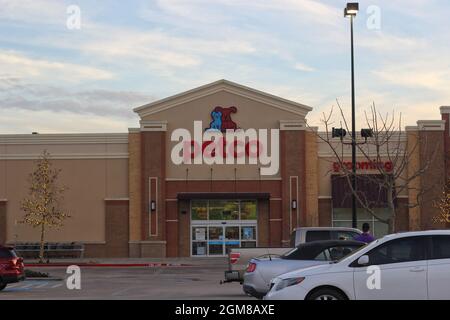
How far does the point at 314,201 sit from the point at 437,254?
30992mm

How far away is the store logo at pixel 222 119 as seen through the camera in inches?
1722

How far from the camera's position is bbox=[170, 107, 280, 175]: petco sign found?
43.7 metres

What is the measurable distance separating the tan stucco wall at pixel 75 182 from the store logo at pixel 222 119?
17.7 ft

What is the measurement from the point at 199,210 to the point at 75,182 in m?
7.37

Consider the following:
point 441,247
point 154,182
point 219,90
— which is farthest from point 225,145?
point 441,247

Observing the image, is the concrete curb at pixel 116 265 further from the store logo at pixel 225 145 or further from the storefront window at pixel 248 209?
the store logo at pixel 225 145

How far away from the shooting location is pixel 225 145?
144 ft

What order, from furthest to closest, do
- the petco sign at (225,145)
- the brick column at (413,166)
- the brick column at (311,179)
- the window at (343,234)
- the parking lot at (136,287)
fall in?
the brick column at (311,179)
the petco sign at (225,145)
the brick column at (413,166)
the window at (343,234)
the parking lot at (136,287)

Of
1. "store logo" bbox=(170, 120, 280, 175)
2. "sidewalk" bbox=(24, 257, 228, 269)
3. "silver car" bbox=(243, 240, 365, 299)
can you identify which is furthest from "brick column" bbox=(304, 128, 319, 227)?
"silver car" bbox=(243, 240, 365, 299)

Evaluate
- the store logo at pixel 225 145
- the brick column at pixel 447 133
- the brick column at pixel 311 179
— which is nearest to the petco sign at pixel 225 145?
the store logo at pixel 225 145

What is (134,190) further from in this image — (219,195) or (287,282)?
(287,282)

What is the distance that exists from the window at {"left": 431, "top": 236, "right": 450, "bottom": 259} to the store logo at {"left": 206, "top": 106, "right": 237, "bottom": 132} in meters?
30.8

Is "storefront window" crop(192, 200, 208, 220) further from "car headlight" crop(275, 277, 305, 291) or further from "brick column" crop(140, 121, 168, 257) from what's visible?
"car headlight" crop(275, 277, 305, 291)
